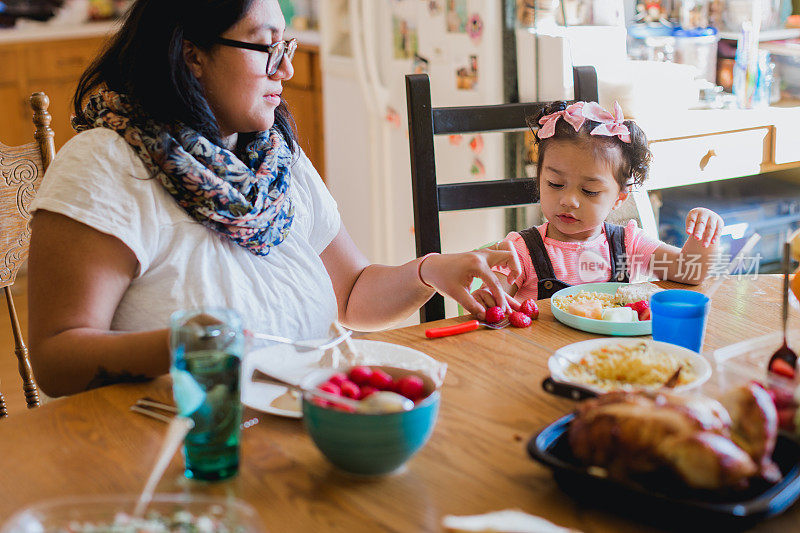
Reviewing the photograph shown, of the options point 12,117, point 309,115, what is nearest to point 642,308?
point 309,115

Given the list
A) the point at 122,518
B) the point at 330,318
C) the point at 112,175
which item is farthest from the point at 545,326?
the point at 122,518

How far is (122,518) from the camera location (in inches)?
27.7

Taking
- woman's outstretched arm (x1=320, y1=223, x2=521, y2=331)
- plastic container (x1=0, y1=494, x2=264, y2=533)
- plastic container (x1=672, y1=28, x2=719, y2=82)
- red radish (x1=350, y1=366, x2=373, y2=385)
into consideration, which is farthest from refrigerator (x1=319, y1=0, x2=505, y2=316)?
plastic container (x1=0, y1=494, x2=264, y2=533)

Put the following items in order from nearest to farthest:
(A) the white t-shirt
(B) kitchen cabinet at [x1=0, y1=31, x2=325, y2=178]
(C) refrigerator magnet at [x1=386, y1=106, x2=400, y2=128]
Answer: (A) the white t-shirt
(C) refrigerator magnet at [x1=386, y1=106, x2=400, y2=128]
(B) kitchen cabinet at [x1=0, y1=31, x2=325, y2=178]

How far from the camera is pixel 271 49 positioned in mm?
1406

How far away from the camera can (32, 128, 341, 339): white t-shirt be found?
4.15 ft

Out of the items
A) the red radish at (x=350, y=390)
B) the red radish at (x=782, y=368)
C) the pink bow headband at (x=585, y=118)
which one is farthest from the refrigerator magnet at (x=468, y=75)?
the red radish at (x=350, y=390)

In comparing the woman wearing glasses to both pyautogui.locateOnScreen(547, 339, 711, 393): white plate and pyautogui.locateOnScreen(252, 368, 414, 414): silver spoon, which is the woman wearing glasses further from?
pyautogui.locateOnScreen(252, 368, 414, 414): silver spoon

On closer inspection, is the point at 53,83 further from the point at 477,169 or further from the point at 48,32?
the point at 477,169

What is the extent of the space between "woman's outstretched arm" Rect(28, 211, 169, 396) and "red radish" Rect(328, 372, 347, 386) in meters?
0.33

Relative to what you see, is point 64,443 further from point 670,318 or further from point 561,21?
point 561,21

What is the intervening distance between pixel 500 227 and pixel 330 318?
58.4 inches

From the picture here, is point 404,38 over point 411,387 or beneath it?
over

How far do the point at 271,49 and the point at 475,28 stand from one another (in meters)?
1.52
